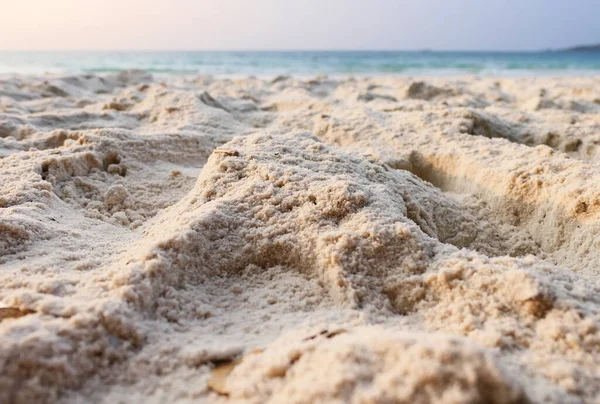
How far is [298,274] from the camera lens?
128 centimetres

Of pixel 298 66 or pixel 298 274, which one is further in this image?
pixel 298 66

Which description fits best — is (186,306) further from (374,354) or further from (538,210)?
(538,210)

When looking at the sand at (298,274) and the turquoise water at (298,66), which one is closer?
the sand at (298,274)

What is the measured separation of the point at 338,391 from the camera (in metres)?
0.76

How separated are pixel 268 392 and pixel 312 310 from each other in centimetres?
33

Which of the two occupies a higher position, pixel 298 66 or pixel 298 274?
pixel 298 66

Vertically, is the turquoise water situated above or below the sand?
above

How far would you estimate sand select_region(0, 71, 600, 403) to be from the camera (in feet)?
2.73

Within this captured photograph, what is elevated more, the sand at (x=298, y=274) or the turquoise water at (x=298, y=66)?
the turquoise water at (x=298, y=66)

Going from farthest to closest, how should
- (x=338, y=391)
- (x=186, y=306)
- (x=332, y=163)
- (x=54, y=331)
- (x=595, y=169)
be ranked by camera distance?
(x=595, y=169)
(x=332, y=163)
(x=186, y=306)
(x=54, y=331)
(x=338, y=391)

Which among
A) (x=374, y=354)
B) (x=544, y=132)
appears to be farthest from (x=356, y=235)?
(x=544, y=132)

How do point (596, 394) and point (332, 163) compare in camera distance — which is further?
point (332, 163)

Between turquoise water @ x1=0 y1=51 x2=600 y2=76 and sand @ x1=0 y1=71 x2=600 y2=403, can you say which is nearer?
sand @ x1=0 y1=71 x2=600 y2=403

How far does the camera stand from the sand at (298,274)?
32.8 inches
